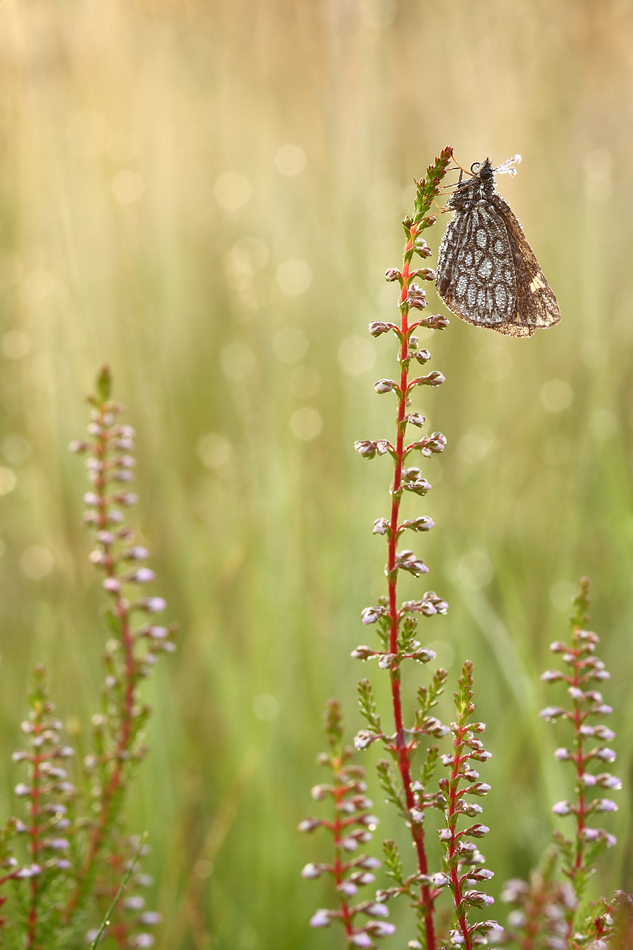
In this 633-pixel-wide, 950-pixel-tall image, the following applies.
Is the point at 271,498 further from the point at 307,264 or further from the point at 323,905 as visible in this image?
the point at 307,264

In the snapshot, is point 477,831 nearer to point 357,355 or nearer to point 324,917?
point 324,917

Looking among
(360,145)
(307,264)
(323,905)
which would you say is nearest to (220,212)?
(307,264)

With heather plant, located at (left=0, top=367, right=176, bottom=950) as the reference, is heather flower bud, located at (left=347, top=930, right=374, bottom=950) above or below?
below

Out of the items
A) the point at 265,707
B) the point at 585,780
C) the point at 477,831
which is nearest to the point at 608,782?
the point at 585,780

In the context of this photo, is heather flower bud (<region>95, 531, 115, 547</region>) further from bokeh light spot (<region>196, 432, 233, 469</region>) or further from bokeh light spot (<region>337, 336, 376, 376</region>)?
bokeh light spot (<region>196, 432, 233, 469</region>)

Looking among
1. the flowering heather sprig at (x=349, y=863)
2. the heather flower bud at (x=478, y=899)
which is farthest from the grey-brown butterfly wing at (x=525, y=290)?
the heather flower bud at (x=478, y=899)

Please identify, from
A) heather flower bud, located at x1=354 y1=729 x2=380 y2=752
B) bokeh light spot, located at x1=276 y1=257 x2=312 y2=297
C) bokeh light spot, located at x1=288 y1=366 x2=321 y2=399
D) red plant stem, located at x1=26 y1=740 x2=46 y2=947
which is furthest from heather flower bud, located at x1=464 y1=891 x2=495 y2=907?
bokeh light spot, located at x1=276 y1=257 x2=312 y2=297

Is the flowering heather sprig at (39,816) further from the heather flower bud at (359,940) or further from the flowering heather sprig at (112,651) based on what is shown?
the heather flower bud at (359,940)
